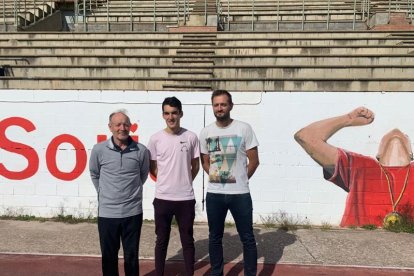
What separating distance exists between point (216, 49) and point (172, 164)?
24.5 feet

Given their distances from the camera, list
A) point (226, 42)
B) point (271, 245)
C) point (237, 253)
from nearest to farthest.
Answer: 1. point (237, 253)
2. point (271, 245)
3. point (226, 42)

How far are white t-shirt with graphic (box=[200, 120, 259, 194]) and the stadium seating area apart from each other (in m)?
3.36

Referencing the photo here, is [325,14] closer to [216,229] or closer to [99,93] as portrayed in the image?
[99,93]

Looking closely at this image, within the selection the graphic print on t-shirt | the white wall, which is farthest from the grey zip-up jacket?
the white wall

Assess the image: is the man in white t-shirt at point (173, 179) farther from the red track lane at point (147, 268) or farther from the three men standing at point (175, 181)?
the red track lane at point (147, 268)

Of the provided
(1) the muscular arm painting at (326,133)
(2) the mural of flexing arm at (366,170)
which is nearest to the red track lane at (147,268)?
(2) the mural of flexing arm at (366,170)

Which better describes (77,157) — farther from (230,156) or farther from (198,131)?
(230,156)

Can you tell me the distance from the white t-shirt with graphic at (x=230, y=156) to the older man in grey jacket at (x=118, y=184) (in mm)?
636

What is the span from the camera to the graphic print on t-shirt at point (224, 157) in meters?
3.59

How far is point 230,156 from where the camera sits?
11.8 feet

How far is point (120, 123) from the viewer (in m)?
3.30

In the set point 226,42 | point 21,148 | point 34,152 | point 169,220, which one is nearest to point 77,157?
point 34,152

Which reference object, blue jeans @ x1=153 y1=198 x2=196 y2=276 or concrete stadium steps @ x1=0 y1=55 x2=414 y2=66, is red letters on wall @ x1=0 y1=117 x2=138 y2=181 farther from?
Answer: concrete stadium steps @ x1=0 y1=55 x2=414 y2=66

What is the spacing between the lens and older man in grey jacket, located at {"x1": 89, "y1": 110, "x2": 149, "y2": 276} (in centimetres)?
334
